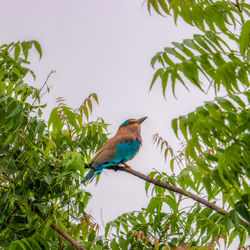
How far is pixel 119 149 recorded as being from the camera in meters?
5.18

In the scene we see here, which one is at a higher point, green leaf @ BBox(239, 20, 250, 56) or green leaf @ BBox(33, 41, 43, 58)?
green leaf @ BBox(33, 41, 43, 58)

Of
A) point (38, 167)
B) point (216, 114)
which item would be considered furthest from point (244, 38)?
point (38, 167)

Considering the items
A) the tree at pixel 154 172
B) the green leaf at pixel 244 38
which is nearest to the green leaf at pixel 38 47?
the tree at pixel 154 172

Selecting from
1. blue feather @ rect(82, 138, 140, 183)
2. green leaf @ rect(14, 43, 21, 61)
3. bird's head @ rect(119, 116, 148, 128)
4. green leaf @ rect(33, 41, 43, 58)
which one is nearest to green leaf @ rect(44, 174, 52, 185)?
green leaf @ rect(33, 41, 43, 58)

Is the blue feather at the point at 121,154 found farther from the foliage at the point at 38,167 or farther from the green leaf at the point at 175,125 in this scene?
the green leaf at the point at 175,125

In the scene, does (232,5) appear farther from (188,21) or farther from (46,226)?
(46,226)

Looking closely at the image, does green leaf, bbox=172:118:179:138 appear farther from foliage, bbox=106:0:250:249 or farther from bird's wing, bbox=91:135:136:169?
bird's wing, bbox=91:135:136:169

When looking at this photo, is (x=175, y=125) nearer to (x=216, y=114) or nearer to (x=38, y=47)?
(x=216, y=114)

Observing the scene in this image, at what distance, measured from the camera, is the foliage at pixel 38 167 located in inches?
133

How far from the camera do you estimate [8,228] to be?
3.61m

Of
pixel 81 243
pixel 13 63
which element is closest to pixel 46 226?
pixel 81 243

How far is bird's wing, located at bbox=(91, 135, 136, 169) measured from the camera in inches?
190

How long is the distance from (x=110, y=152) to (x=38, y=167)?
1.58 m

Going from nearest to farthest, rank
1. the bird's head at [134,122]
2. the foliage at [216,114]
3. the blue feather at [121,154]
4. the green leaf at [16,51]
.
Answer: the foliage at [216,114] → the green leaf at [16,51] → the blue feather at [121,154] → the bird's head at [134,122]
